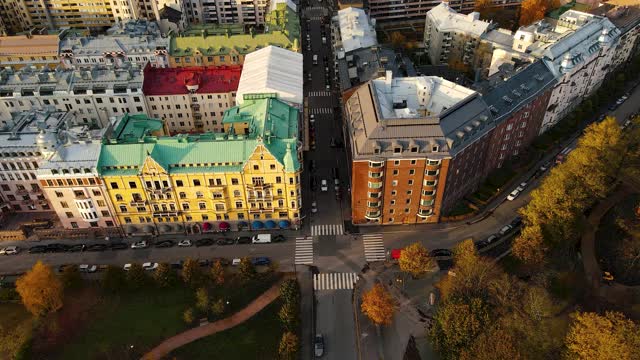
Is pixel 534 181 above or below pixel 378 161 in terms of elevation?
below

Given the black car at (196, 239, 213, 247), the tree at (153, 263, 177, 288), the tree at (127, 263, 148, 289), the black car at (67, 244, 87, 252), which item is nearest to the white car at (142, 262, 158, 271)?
the tree at (127, 263, 148, 289)

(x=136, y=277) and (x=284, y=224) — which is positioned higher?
(x=136, y=277)

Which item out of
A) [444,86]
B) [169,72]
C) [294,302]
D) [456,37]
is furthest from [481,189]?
[169,72]

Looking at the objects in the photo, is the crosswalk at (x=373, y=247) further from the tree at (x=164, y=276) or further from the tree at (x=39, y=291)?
the tree at (x=39, y=291)

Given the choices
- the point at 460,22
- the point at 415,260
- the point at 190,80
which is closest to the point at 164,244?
the point at 190,80

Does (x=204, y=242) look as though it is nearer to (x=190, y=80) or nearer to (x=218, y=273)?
(x=218, y=273)

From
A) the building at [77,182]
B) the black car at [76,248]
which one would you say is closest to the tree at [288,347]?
the building at [77,182]

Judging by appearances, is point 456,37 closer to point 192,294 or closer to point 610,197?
point 610,197
